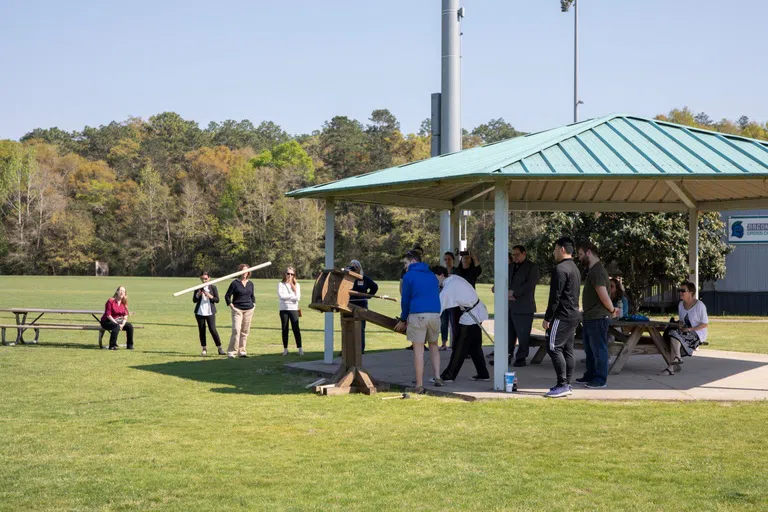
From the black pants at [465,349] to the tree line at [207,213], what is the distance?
196 feet

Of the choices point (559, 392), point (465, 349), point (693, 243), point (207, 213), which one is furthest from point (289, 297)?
point (207, 213)

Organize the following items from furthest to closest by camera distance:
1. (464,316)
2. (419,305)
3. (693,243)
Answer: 1. (693,243)
2. (464,316)
3. (419,305)

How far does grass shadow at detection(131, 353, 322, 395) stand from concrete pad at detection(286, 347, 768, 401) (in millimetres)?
547

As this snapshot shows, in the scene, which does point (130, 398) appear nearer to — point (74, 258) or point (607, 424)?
point (607, 424)

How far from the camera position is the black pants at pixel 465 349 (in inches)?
460

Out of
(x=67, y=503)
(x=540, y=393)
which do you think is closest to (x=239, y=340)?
(x=540, y=393)

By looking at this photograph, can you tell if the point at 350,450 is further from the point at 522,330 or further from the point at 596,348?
the point at 522,330

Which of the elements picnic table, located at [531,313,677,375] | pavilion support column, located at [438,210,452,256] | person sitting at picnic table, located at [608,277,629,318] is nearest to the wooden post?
pavilion support column, located at [438,210,452,256]

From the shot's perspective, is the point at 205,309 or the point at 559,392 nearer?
the point at 559,392

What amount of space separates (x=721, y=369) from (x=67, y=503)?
1052cm

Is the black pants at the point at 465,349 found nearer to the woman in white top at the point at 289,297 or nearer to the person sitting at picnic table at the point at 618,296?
the person sitting at picnic table at the point at 618,296

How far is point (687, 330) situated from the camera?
502 inches

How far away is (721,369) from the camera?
44.4ft

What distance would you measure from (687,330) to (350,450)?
6833 mm
